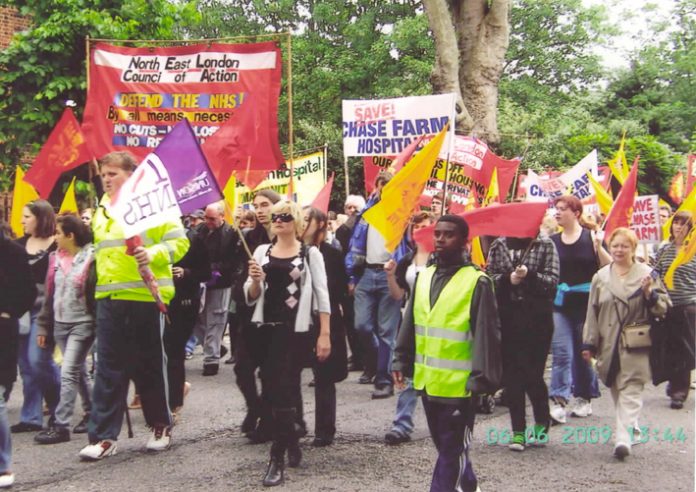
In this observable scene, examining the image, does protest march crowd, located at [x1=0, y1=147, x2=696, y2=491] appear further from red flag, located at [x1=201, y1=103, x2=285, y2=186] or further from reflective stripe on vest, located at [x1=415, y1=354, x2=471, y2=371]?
red flag, located at [x1=201, y1=103, x2=285, y2=186]

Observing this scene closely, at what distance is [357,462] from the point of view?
6020 mm

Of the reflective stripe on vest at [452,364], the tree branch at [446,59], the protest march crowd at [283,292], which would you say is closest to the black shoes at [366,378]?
the protest march crowd at [283,292]

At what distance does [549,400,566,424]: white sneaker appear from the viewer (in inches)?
285

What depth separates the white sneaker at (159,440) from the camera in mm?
6273

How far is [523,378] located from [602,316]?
0.76 meters

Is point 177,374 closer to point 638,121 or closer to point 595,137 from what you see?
point 595,137

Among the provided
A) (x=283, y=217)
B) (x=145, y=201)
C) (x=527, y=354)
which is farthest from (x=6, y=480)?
(x=527, y=354)

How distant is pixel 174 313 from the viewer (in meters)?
7.00

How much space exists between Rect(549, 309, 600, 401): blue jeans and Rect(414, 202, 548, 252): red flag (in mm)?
2025

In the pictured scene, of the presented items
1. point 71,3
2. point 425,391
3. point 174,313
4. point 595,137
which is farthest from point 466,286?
point 595,137

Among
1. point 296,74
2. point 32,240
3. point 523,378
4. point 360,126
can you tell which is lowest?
point 523,378

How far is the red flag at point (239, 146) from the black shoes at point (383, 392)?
2.31 metres

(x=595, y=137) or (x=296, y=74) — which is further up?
(x=296, y=74)

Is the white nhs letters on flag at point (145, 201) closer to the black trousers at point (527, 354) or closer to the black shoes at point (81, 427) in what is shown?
the black shoes at point (81, 427)
